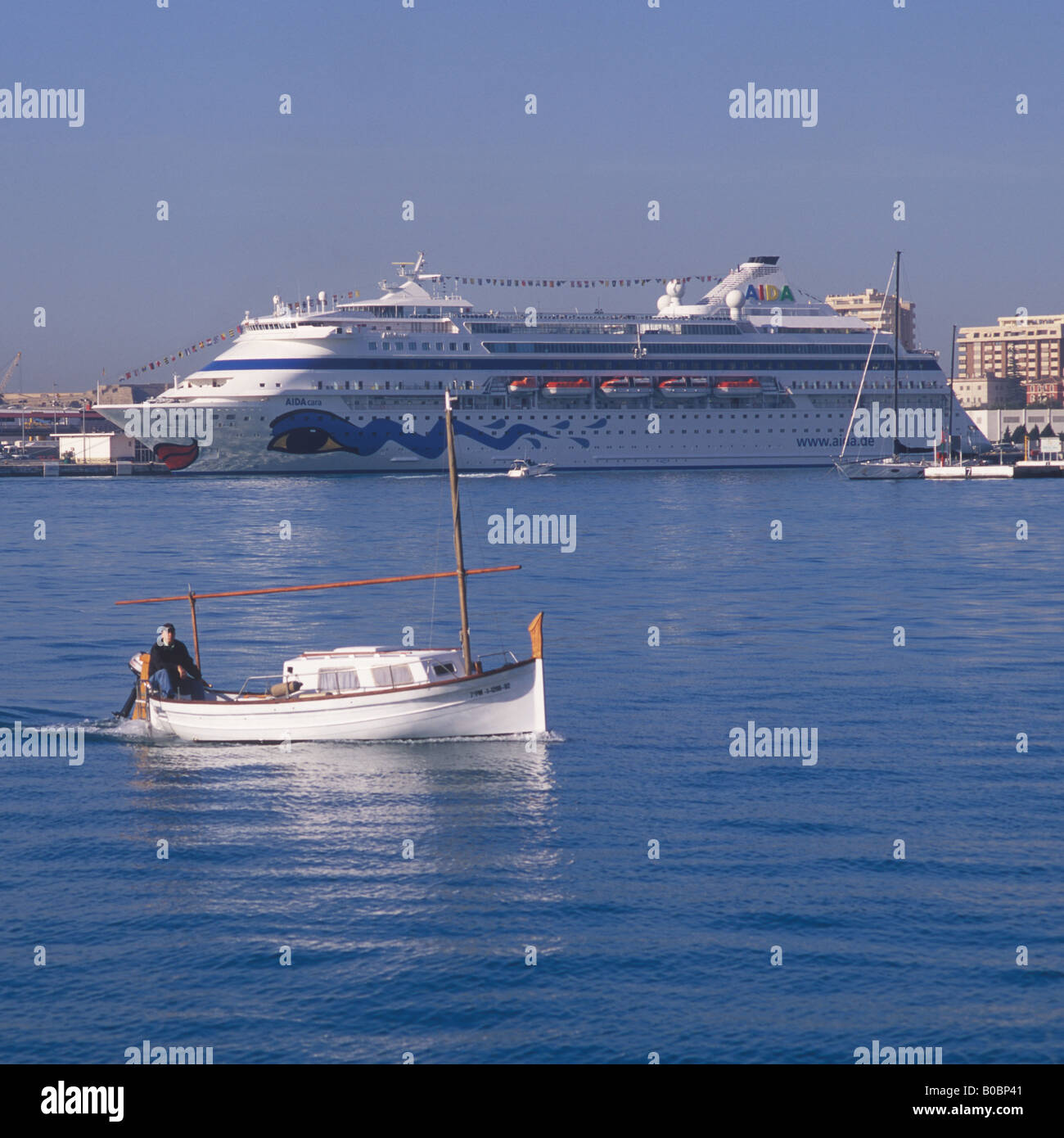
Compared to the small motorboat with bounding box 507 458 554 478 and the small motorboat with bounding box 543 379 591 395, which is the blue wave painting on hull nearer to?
the small motorboat with bounding box 507 458 554 478

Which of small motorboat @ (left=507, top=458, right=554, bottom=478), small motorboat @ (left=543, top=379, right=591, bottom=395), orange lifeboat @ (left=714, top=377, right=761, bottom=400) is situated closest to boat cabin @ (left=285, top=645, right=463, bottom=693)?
small motorboat @ (left=507, top=458, right=554, bottom=478)

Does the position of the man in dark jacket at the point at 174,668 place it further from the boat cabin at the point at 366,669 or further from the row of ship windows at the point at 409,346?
the row of ship windows at the point at 409,346

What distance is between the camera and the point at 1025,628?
34594mm

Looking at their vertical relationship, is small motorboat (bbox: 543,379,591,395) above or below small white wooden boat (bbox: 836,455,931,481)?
above

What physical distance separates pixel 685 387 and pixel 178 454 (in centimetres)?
3995

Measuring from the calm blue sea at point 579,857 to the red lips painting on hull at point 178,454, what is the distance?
72.4m

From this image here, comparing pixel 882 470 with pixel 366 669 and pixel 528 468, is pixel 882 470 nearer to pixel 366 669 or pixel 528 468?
pixel 528 468

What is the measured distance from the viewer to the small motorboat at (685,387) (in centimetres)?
11562

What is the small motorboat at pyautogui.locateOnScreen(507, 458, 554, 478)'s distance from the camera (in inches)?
4191

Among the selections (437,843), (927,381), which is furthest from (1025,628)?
(927,381)

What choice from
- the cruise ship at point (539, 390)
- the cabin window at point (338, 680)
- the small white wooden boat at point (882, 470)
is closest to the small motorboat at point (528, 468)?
the cruise ship at point (539, 390)

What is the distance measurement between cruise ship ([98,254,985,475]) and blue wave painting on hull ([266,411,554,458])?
12cm

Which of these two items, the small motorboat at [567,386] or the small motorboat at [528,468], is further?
the small motorboat at [567,386]

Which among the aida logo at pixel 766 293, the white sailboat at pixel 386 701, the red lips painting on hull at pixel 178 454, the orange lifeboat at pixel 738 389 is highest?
the aida logo at pixel 766 293
